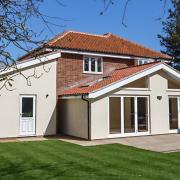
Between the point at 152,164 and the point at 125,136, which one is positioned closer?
the point at 152,164

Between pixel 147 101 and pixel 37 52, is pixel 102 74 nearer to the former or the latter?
pixel 147 101

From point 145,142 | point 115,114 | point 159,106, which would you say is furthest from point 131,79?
point 145,142

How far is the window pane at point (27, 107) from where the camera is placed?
22469mm

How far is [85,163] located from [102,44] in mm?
17811

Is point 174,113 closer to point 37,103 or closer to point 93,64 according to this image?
point 93,64

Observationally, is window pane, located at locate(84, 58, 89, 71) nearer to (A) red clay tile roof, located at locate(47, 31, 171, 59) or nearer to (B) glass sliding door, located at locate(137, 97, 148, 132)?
(A) red clay tile roof, located at locate(47, 31, 171, 59)

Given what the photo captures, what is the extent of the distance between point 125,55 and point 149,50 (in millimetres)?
4654

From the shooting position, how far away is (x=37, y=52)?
696 cm

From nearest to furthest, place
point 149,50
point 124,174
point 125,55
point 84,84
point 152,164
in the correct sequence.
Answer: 1. point 124,174
2. point 152,164
3. point 84,84
4. point 125,55
5. point 149,50

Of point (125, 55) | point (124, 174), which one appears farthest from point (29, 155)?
point (125, 55)

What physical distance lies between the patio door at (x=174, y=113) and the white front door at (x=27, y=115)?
1025cm

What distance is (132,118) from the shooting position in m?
23.6

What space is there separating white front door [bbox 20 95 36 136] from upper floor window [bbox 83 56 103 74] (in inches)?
225

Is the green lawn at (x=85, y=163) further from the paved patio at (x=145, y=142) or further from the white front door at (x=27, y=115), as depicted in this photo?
the white front door at (x=27, y=115)
